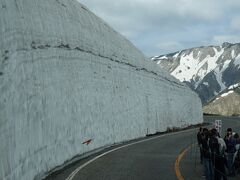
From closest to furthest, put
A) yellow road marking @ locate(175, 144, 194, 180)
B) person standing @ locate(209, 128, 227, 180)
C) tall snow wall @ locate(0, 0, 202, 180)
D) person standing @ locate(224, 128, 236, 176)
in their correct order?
tall snow wall @ locate(0, 0, 202, 180)
person standing @ locate(209, 128, 227, 180)
yellow road marking @ locate(175, 144, 194, 180)
person standing @ locate(224, 128, 236, 176)

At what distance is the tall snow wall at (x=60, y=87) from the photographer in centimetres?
1380

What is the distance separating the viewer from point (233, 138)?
18125 millimetres

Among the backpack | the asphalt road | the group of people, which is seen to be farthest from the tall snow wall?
the backpack

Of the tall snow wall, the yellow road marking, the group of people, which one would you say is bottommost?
the yellow road marking

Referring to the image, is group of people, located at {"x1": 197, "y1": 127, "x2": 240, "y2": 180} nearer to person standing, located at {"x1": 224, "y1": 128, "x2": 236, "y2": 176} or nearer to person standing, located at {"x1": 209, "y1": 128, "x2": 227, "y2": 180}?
person standing, located at {"x1": 209, "y1": 128, "x2": 227, "y2": 180}

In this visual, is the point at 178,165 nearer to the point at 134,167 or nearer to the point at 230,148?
the point at 134,167

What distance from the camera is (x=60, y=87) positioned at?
20.8m

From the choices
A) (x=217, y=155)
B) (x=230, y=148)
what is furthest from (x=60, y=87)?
(x=217, y=155)

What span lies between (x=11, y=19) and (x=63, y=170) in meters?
5.76

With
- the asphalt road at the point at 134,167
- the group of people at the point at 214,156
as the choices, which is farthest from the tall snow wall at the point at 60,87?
the group of people at the point at 214,156

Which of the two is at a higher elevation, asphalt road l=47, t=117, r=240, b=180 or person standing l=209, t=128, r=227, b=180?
person standing l=209, t=128, r=227, b=180

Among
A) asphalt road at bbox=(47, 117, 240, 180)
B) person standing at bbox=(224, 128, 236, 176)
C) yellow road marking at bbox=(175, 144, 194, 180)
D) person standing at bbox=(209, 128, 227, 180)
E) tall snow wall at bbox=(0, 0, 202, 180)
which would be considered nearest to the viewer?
tall snow wall at bbox=(0, 0, 202, 180)

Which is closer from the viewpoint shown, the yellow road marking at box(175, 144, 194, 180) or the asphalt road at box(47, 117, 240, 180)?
the asphalt road at box(47, 117, 240, 180)

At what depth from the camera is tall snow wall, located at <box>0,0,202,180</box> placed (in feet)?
45.3
